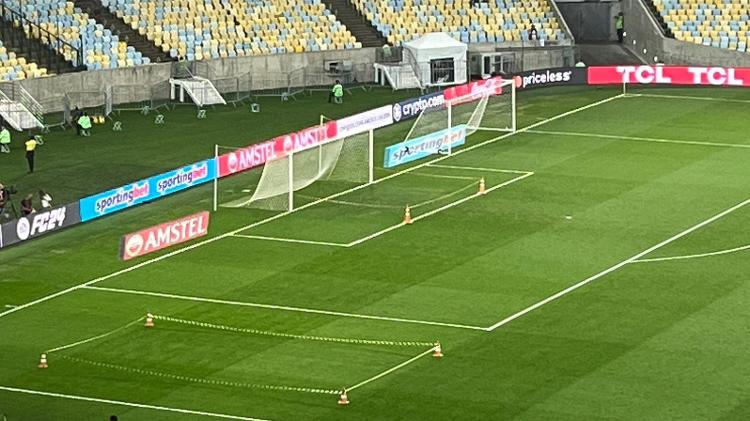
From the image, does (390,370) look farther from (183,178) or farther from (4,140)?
(4,140)

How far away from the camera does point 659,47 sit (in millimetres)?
86438

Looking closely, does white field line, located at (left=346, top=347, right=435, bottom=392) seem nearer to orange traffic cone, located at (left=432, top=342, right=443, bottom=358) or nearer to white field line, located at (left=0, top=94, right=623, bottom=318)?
orange traffic cone, located at (left=432, top=342, right=443, bottom=358)

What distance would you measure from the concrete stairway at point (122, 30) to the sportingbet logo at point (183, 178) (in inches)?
890

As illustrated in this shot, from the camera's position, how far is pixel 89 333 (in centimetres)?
4059

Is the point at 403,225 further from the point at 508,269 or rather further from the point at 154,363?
the point at 154,363

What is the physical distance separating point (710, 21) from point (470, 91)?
23154 millimetres

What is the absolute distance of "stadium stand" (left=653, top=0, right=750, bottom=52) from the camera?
84.1 m

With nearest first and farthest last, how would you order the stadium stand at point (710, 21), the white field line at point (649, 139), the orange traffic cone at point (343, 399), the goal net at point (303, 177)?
the orange traffic cone at point (343, 399), the goal net at point (303, 177), the white field line at point (649, 139), the stadium stand at point (710, 21)

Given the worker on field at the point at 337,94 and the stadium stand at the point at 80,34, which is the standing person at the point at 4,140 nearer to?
the stadium stand at the point at 80,34

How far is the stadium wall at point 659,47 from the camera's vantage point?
8375cm

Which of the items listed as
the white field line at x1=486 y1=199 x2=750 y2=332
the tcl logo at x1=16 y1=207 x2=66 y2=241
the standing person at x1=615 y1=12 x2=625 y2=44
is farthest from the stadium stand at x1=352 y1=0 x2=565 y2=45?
the tcl logo at x1=16 y1=207 x2=66 y2=241

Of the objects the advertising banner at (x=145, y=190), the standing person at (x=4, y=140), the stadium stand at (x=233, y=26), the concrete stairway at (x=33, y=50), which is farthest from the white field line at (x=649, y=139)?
the concrete stairway at (x=33, y=50)

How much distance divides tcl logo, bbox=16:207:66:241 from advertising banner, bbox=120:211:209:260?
267 centimetres

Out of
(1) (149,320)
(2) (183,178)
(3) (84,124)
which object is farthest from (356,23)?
(1) (149,320)
